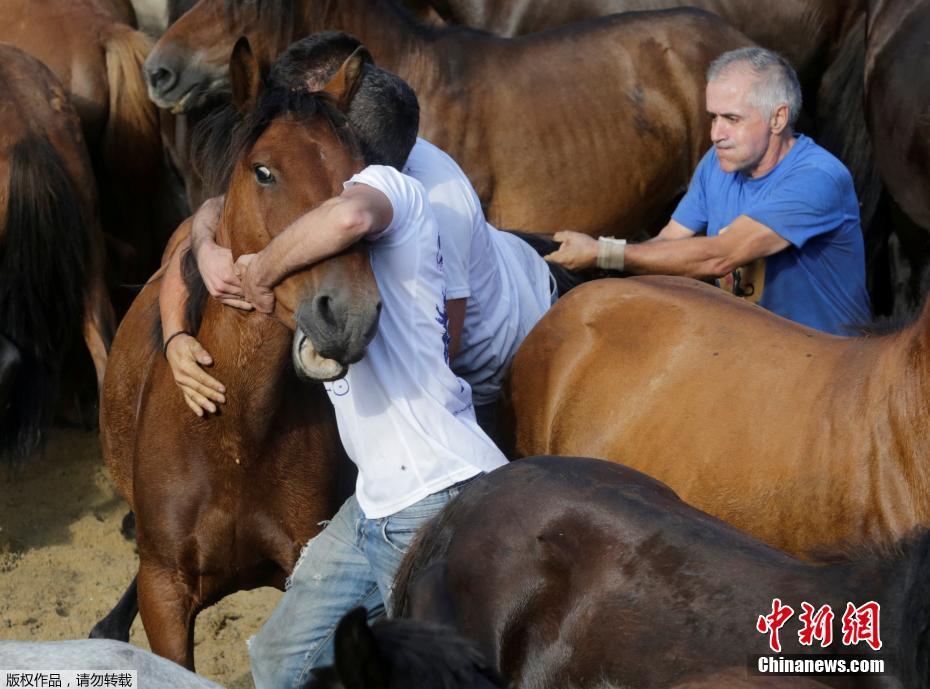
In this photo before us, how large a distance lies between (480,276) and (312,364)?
2.83ft

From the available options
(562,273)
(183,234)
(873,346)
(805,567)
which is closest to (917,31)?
(562,273)

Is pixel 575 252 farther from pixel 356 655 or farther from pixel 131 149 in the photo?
pixel 131 149

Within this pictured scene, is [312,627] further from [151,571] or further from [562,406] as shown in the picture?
[562,406]

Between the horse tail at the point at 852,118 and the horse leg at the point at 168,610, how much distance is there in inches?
145

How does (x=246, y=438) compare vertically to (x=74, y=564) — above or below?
above

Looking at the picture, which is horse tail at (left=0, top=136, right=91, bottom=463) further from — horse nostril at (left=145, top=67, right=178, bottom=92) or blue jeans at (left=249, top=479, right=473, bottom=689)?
blue jeans at (left=249, top=479, right=473, bottom=689)

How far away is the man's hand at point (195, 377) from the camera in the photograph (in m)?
3.26

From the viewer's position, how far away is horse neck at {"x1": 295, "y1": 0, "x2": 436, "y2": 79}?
5691 millimetres

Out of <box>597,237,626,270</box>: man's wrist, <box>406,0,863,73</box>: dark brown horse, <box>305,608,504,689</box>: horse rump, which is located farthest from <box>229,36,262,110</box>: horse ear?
<box>406,0,863,73</box>: dark brown horse

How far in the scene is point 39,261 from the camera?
5629mm

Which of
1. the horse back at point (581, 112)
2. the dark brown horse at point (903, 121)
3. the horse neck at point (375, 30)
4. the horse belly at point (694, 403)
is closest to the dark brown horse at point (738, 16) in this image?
the horse back at point (581, 112)

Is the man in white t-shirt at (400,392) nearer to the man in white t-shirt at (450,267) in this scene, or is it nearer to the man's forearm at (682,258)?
the man in white t-shirt at (450,267)

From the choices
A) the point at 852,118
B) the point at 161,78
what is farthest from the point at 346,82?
the point at 852,118

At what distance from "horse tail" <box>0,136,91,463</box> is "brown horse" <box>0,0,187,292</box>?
2.81 ft
